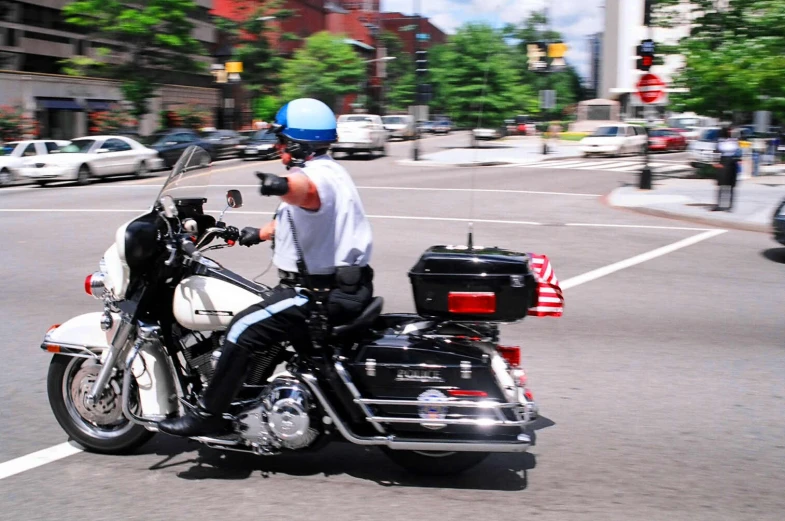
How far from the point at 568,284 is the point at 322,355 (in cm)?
646

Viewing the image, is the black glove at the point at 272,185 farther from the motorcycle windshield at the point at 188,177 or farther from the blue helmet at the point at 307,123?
the motorcycle windshield at the point at 188,177

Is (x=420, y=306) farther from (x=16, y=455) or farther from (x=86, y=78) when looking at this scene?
(x=86, y=78)

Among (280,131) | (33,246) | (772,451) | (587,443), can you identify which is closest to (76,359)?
(280,131)

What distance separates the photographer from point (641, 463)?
4.84m

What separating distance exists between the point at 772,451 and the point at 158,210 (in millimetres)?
3700

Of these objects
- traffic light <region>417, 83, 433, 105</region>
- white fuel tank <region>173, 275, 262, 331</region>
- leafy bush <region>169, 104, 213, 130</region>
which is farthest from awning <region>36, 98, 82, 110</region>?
white fuel tank <region>173, 275, 262, 331</region>

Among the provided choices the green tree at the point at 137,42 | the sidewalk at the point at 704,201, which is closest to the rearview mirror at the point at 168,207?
the sidewalk at the point at 704,201

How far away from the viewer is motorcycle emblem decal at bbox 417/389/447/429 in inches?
170

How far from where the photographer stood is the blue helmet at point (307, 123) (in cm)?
425

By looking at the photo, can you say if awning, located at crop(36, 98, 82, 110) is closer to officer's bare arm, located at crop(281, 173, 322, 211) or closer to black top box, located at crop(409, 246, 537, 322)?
officer's bare arm, located at crop(281, 173, 322, 211)

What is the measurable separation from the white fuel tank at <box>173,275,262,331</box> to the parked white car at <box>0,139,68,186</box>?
23331mm

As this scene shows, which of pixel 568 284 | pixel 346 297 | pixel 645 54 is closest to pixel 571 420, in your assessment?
pixel 346 297

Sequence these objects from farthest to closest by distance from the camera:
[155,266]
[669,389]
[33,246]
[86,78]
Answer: [86,78] < [33,246] < [669,389] < [155,266]

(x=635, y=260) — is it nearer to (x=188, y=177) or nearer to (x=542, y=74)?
(x=188, y=177)
